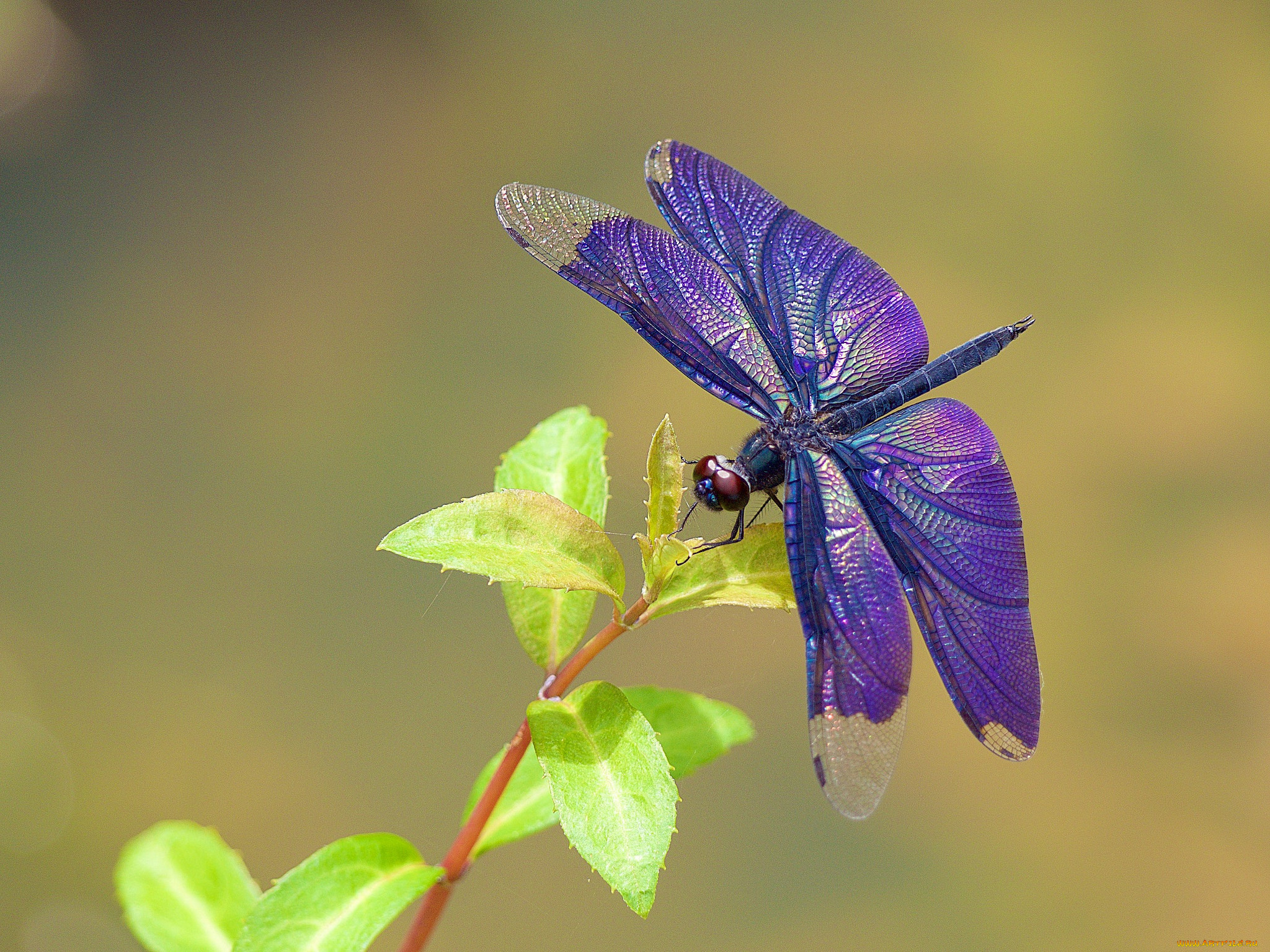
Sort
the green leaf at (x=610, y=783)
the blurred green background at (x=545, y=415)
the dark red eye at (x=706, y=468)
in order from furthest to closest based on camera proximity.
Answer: the blurred green background at (x=545, y=415)
the dark red eye at (x=706, y=468)
the green leaf at (x=610, y=783)

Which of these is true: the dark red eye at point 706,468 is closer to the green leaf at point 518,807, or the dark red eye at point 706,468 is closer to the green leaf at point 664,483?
the green leaf at point 664,483

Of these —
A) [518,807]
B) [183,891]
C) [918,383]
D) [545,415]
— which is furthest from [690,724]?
[545,415]

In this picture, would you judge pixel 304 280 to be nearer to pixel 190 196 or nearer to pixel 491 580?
pixel 190 196

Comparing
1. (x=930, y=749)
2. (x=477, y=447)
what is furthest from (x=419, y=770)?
(x=930, y=749)

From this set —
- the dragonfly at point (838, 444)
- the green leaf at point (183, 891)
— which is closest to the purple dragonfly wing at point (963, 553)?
the dragonfly at point (838, 444)

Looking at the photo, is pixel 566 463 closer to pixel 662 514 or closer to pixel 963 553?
pixel 662 514

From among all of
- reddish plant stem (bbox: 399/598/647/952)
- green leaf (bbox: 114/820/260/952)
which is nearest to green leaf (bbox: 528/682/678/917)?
reddish plant stem (bbox: 399/598/647/952)
